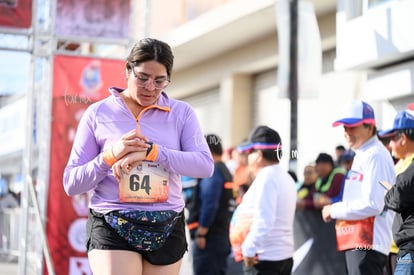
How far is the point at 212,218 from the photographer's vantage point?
9883mm

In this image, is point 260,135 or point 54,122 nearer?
point 260,135

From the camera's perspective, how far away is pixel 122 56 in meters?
10.4

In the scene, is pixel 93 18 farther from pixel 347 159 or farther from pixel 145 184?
pixel 145 184

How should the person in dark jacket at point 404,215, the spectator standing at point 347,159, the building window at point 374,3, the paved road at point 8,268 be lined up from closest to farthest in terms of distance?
the person in dark jacket at point 404,215 < the spectator standing at point 347,159 < the building window at point 374,3 < the paved road at point 8,268

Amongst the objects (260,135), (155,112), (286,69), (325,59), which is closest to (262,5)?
(325,59)

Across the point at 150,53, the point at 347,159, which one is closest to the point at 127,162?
the point at 150,53

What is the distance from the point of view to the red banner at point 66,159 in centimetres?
947

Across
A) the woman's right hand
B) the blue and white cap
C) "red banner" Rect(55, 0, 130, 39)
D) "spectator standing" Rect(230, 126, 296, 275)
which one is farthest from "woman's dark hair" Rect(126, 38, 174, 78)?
"red banner" Rect(55, 0, 130, 39)

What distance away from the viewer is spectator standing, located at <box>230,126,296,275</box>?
6934mm

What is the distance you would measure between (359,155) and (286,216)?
81cm

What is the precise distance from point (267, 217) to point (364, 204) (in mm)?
792

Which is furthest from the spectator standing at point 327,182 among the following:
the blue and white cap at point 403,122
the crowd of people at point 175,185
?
the blue and white cap at point 403,122

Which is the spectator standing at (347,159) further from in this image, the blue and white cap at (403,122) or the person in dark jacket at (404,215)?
the person in dark jacket at (404,215)

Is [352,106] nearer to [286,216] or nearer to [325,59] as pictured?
[286,216]
